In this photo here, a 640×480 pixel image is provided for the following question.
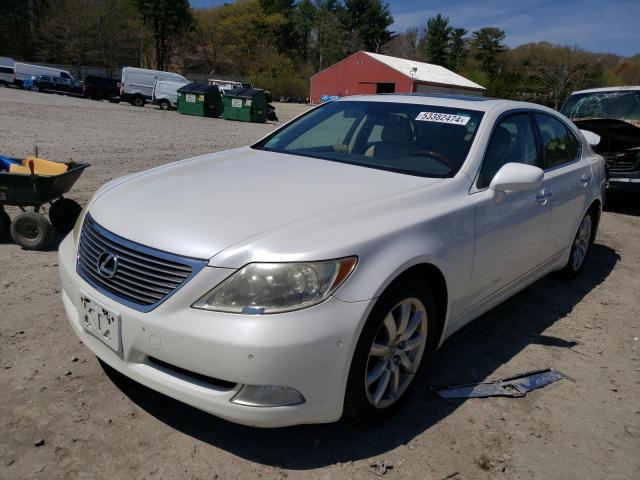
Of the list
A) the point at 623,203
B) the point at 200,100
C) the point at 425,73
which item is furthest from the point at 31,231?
the point at 425,73

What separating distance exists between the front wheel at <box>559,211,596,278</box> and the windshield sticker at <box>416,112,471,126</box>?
1917mm

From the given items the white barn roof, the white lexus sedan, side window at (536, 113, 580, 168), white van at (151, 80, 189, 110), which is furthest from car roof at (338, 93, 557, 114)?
the white barn roof

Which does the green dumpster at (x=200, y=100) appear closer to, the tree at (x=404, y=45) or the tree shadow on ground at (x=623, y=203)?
the tree shadow on ground at (x=623, y=203)

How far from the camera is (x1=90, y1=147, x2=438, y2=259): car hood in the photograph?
2217 millimetres

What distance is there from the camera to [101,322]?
2.30 m

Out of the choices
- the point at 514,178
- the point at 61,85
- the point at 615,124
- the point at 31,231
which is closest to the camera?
the point at 514,178

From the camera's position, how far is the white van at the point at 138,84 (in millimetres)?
31994

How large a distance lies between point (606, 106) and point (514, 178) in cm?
741

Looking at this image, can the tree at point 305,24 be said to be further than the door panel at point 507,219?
Yes

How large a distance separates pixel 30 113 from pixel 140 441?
19711 millimetres

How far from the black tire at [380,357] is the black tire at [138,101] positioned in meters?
33.1

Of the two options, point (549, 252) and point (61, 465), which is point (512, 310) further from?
point (61, 465)

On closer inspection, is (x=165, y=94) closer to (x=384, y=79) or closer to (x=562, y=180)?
(x=384, y=79)

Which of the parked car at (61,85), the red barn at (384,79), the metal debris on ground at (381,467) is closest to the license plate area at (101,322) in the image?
the metal debris on ground at (381,467)
